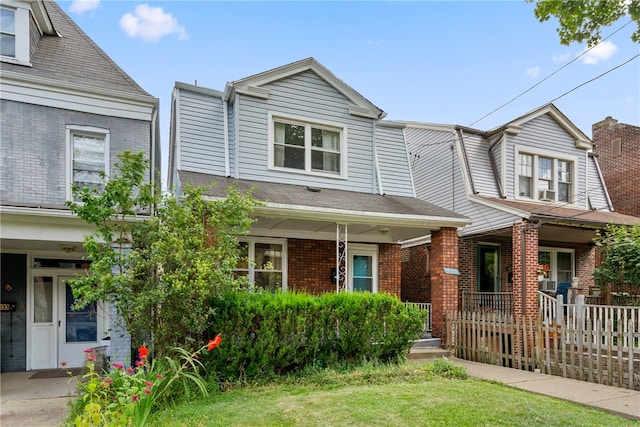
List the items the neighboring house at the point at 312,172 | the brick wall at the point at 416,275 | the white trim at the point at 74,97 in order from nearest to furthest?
the white trim at the point at 74,97
the neighboring house at the point at 312,172
the brick wall at the point at 416,275

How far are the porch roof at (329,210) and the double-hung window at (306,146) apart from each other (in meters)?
0.69

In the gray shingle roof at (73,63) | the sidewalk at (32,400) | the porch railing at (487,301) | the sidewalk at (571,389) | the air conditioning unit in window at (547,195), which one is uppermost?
the gray shingle roof at (73,63)

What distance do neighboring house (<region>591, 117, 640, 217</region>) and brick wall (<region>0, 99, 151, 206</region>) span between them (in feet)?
59.1

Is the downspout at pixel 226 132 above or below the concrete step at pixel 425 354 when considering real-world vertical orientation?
above

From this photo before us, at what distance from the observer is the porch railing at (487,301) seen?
1277 cm

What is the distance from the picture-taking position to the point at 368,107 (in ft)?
40.6

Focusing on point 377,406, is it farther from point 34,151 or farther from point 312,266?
point 34,151

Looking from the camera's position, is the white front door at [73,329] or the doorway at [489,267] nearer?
the white front door at [73,329]

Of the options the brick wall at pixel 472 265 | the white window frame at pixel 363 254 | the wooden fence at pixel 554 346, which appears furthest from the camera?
the brick wall at pixel 472 265

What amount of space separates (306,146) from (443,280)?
4.93 metres

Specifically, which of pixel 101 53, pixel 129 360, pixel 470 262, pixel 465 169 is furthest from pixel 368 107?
pixel 129 360

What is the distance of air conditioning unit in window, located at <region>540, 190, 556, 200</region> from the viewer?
1441 cm

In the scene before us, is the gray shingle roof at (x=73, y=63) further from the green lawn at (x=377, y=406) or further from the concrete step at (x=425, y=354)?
the concrete step at (x=425, y=354)

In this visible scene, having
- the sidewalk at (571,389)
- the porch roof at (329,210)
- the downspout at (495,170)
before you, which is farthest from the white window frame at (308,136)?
the sidewalk at (571,389)
